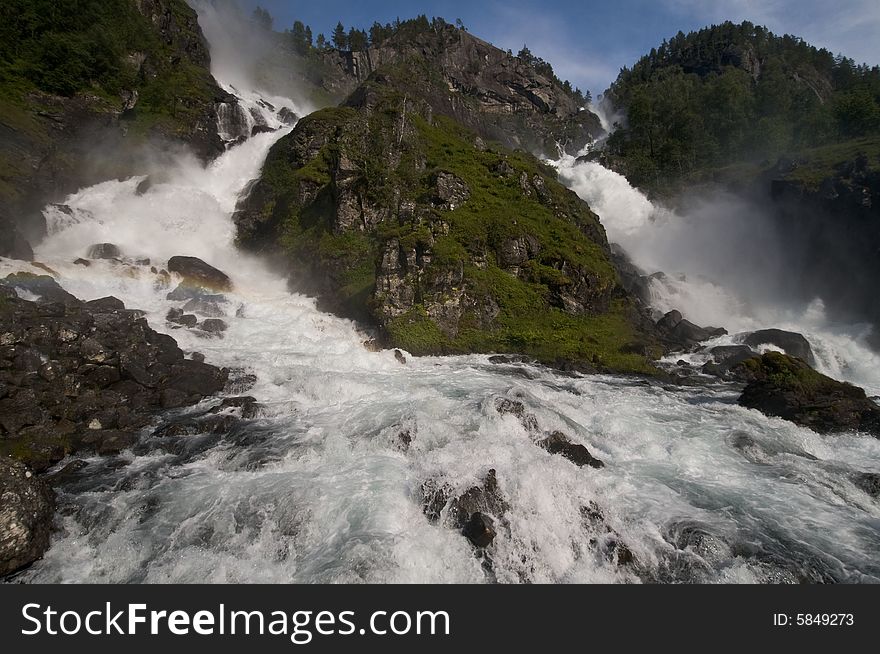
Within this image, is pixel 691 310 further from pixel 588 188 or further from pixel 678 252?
pixel 588 188

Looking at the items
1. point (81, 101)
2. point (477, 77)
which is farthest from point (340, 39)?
point (81, 101)

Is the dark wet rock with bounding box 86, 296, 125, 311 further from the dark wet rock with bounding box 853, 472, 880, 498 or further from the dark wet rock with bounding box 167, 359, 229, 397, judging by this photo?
the dark wet rock with bounding box 853, 472, 880, 498

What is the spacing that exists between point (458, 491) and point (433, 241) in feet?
62.8

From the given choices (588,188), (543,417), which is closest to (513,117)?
(588,188)

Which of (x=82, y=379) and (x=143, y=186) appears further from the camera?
(x=143, y=186)

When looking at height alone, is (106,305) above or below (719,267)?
below

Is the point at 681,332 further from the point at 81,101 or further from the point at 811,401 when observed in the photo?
the point at 81,101

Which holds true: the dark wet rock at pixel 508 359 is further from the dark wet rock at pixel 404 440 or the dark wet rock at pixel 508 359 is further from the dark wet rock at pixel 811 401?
the dark wet rock at pixel 404 440

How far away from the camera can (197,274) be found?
29.1 m

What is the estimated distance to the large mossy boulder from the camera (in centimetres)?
2552

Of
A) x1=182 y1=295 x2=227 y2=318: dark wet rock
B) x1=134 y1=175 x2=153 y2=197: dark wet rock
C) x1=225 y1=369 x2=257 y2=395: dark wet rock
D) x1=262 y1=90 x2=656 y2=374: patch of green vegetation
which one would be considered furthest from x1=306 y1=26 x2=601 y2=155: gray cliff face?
x1=225 y1=369 x2=257 y2=395: dark wet rock

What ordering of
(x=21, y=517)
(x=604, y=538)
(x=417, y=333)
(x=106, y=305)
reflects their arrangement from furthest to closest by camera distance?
1. (x=417, y=333)
2. (x=106, y=305)
3. (x=604, y=538)
4. (x=21, y=517)

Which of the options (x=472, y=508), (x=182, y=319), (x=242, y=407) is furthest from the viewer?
(x=182, y=319)

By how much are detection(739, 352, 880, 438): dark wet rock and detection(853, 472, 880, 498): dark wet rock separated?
13.2 ft
